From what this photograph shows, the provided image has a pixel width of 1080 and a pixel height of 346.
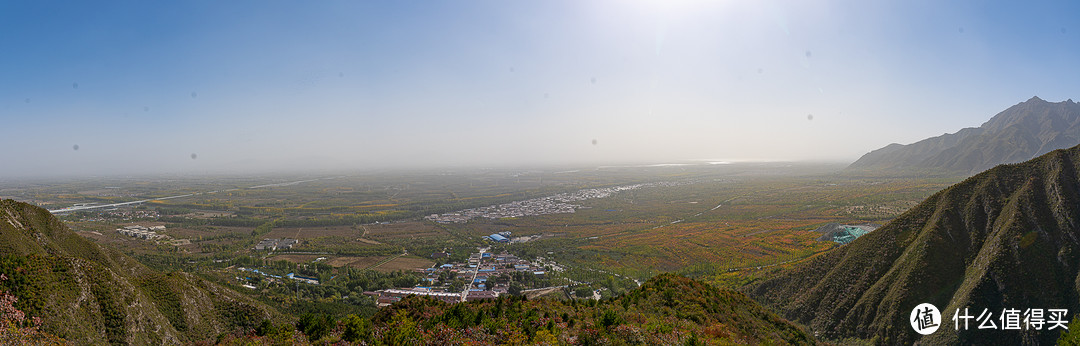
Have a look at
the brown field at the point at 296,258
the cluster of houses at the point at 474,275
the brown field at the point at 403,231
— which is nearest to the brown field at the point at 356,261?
the brown field at the point at 296,258

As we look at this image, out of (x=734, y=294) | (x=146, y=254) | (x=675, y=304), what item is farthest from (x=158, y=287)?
(x=146, y=254)

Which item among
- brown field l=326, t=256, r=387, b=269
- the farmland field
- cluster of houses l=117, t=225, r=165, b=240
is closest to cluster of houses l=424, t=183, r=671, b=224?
the farmland field

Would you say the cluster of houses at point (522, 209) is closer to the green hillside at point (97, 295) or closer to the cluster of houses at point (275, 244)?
the cluster of houses at point (275, 244)

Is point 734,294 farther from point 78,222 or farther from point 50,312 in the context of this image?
point 78,222

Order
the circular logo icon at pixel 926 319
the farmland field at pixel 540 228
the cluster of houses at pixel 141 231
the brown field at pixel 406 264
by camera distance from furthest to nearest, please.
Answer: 1. the cluster of houses at pixel 141 231
2. the farmland field at pixel 540 228
3. the brown field at pixel 406 264
4. the circular logo icon at pixel 926 319

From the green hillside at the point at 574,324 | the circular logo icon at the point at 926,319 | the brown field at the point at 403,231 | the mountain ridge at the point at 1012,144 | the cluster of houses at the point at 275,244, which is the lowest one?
the brown field at the point at 403,231

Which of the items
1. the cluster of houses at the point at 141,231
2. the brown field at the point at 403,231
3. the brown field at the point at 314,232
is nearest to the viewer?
the cluster of houses at the point at 141,231

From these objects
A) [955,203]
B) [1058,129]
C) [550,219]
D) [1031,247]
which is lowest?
[550,219]

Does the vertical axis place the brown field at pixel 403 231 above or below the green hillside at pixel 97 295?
below
